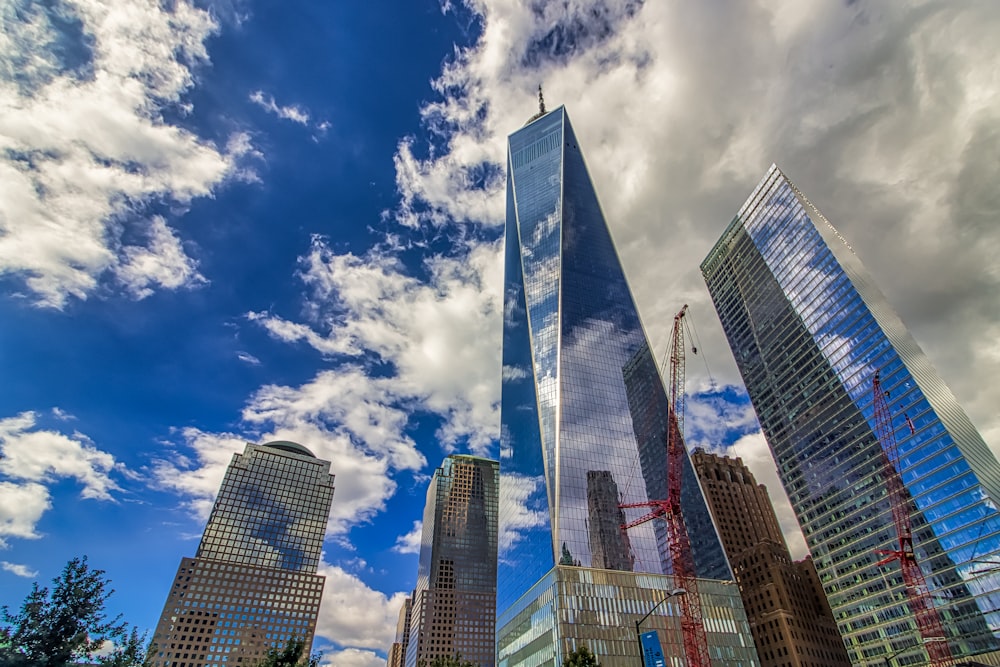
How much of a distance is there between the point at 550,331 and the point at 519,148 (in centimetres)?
9719

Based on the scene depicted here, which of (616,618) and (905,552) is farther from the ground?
(905,552)

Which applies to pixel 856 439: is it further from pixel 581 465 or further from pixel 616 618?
pixel 616 618

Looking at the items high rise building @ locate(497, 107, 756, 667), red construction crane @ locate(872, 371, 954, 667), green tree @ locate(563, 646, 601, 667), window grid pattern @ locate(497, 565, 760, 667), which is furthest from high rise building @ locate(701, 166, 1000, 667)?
green tree @ locate(563, 646, 601, 667)

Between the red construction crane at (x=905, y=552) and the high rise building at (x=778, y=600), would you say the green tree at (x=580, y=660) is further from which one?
the red construction crane at (x=905, y=552)

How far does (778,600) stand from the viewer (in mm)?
134125

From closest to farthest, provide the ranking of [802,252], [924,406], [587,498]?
[587,498]
[924,406]
[802,252]

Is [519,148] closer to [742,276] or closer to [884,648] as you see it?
[742,276]

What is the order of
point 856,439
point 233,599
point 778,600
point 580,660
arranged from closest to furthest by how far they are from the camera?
point 580,660
point 856,439
point 778,600
point 233,599

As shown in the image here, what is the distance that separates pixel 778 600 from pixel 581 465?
77.6m

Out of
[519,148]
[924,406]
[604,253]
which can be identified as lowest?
[924,406]

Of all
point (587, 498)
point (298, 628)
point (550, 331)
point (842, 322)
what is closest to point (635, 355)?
point (550, 331)

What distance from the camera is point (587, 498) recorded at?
101 m

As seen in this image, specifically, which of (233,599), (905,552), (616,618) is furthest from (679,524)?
(233,599)

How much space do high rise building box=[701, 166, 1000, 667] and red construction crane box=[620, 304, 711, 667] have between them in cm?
4962
